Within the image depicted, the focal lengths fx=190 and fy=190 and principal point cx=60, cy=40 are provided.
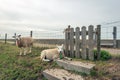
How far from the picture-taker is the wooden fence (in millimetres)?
8609

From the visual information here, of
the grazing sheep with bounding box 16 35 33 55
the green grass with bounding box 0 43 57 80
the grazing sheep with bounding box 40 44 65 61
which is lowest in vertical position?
the green grass with bounding box 0 43 57 80

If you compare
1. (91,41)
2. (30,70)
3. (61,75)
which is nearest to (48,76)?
(61,75)

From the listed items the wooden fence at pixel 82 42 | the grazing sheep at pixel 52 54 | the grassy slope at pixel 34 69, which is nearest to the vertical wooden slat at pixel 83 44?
the wooden fence at pixel 82 42

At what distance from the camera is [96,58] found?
859 cm

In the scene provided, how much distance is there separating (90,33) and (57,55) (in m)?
1.96

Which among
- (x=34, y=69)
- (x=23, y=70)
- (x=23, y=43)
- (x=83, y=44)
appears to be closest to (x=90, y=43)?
(x=83, y=44)

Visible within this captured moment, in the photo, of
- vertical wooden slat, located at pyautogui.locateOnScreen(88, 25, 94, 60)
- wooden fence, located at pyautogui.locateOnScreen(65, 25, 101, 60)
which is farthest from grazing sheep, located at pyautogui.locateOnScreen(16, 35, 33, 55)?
vertical wooden slat, located at pyautogui.locateOnScreen(88, 25, 94, 60)

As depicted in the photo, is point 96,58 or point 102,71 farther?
point 96,58

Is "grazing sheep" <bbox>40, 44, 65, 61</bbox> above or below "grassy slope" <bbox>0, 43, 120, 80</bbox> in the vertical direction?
above

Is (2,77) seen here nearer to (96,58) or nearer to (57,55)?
(57,55)

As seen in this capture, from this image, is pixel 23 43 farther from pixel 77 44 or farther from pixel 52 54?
pixel 77 44

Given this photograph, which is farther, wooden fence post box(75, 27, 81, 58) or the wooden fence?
wooden fence post box(75, 27, 81, 58)

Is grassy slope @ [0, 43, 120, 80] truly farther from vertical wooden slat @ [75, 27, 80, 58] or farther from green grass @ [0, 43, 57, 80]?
vertical wooden slat @ [75, 27, 80, 58]

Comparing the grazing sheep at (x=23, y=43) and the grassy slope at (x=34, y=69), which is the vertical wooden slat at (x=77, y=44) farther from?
the grazing sheep at (x=23, y=43)
